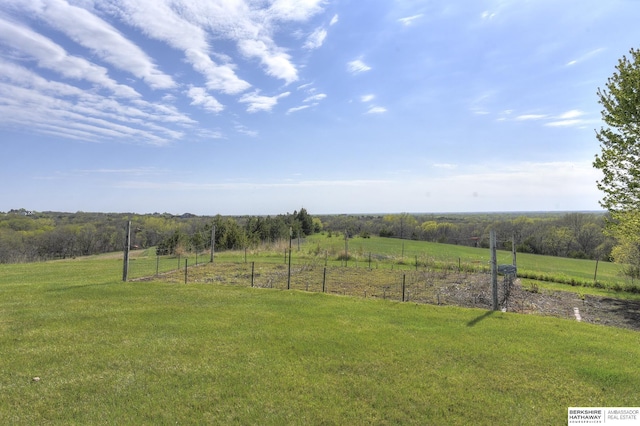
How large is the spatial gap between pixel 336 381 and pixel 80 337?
4312 mm

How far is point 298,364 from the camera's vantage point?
176 inches

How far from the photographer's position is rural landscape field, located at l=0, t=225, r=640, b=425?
3.42 metres

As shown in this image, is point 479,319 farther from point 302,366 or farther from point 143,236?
point 143,236

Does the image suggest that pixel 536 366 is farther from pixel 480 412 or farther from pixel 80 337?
pixel 80 337

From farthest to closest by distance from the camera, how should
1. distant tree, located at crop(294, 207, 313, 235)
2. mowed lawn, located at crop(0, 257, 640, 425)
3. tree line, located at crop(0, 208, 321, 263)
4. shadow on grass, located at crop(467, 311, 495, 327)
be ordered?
distant tree, located at crop(294, 207, 313, 235) → tree line, located at crop(0, 208, 321, 263) → shadow on grass, located at crop(467, 311, 495, 327) → mowed lawn, located at crop(0, 257, 640, 425)

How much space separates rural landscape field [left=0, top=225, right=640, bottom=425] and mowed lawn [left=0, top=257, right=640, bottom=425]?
20 millimetres

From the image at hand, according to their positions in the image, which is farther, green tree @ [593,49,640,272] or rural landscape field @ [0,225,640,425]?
green tree @ [593,49,640,272]

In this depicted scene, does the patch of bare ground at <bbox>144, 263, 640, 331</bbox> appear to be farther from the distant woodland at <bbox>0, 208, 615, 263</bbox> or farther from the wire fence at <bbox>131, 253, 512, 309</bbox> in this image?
the distant woodland at <bbox>0, 208, 615, 263</bbox>

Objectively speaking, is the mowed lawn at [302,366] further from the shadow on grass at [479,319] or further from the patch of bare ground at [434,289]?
the patch of bare ground at [434,289]

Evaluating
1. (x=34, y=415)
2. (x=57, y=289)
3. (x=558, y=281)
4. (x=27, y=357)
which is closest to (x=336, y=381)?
(x=34, y=415)

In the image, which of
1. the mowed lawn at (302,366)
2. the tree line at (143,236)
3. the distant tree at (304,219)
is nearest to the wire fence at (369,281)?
the mowed lawn at (302,366)

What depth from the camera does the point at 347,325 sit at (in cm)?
622

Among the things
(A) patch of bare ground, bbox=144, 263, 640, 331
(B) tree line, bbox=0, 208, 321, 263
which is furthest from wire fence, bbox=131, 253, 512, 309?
(B) tree line, bbox=0, 208, 321, 263

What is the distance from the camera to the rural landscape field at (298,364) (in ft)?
11.2
